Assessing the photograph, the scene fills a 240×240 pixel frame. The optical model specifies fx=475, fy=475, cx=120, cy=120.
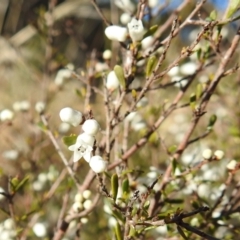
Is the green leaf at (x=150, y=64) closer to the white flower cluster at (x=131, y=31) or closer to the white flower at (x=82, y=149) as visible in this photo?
→ the white flower cluster at (x=131, y=31)

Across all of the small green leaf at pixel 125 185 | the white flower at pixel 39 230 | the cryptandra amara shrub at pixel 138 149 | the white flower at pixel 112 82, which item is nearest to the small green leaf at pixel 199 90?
the cryptandra amara shrub at pixel 138 149

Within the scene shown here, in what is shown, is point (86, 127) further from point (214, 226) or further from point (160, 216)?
point (214, 226)

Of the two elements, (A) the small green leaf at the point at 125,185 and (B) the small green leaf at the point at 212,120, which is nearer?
(A) the small green leaf at the point at 125,185

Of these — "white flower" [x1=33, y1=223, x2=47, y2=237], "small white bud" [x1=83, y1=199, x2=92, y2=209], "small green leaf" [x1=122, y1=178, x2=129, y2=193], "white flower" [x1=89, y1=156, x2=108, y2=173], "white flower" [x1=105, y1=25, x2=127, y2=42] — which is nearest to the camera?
"white flower" [x1=89, y1=156, x2=108, y2=173]

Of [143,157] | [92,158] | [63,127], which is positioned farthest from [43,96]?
[92,158]

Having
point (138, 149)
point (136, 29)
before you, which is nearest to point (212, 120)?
point (138, 149)

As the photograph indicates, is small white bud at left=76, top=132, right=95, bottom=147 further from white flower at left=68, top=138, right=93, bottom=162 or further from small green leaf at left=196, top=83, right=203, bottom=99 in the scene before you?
small green leaf at left=196, top=83, right=203, bottom=99

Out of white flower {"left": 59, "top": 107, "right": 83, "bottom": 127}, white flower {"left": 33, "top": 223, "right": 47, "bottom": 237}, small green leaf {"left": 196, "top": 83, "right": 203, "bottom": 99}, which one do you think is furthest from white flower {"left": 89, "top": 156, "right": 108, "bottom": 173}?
white flower {"left": 33, "top": 223, "right": 47, "bottom": 237}
